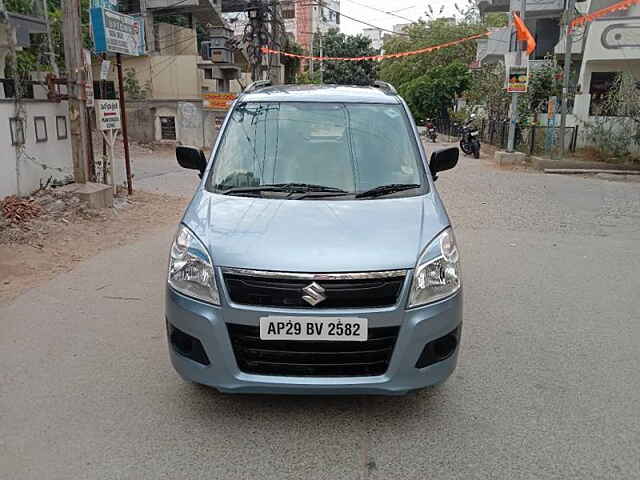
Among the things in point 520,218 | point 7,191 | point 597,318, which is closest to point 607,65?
point 520,218

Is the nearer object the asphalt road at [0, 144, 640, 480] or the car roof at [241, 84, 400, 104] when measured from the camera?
the asphalt road at [0, 144, 640, 480]

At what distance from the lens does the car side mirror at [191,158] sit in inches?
175

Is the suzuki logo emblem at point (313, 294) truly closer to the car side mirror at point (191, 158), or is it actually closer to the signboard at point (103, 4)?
the car side mirror at point (191, 158)

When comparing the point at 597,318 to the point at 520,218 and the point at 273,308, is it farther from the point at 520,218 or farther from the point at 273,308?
the point at 520,218

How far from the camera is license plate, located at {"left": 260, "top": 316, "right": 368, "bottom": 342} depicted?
2.92 meters

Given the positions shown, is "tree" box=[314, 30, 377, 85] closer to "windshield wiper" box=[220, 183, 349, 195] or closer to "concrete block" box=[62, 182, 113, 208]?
"concrete block" box=[62, 182, 113, 208]

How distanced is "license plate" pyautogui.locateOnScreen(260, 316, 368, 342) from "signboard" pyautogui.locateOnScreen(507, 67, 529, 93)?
15.5 meters

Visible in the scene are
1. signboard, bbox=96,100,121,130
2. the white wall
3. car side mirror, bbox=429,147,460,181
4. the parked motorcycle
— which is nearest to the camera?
car side mirror, bbox=429,147,460,181

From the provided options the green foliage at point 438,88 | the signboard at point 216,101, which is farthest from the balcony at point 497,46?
the signboard at point 216,101

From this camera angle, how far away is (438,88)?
34.8 metres

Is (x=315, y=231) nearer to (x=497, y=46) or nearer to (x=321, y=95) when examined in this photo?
(x=321, y=95)

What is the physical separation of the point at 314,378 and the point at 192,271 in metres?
0.89

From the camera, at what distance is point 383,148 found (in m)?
4.20

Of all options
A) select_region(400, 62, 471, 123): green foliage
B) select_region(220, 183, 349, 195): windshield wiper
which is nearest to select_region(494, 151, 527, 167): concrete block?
select_region(220, 183, 349, 195): windshield wiper
